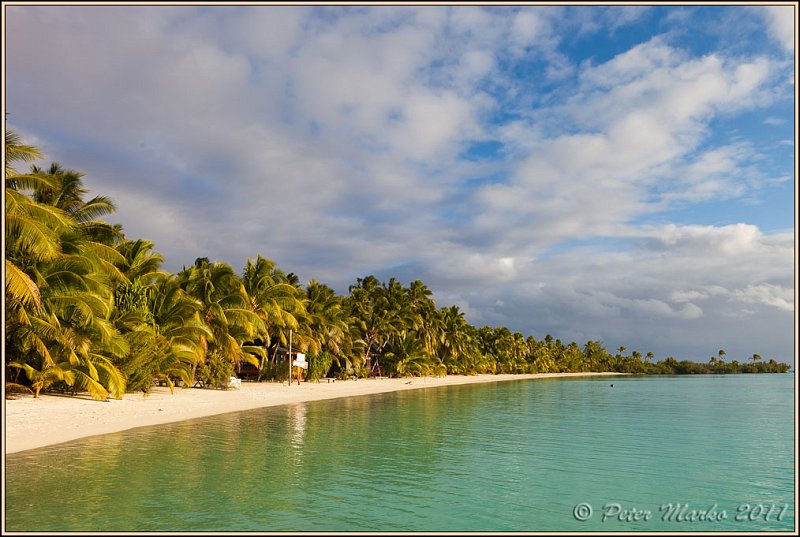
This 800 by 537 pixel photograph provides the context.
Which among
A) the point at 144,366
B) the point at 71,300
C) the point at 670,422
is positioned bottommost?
the point at 670,422

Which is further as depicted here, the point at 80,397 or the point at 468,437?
the point at 80,397

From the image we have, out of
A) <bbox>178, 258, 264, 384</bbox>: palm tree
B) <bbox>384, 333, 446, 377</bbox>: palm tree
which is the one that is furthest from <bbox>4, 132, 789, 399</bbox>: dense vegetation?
<bbox>384, 333, 446, 377</bbox>: palm tree

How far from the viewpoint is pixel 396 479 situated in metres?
12.8

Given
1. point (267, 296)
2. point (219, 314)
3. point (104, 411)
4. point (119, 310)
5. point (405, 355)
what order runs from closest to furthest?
point (104, 411), point (119, 310), point (219, 314), point (267, 296), point (405, 355)

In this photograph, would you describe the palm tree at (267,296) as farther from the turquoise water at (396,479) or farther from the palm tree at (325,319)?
the turquoise water at (396,479)

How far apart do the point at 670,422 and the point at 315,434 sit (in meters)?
17.7

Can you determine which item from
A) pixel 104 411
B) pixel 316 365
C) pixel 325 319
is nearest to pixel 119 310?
pixel 104 411

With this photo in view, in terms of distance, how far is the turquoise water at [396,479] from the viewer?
970cm

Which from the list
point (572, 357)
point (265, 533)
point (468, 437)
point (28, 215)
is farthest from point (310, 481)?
point (572, 357)

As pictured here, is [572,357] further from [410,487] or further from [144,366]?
[410,487]

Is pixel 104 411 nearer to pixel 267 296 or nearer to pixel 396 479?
pixel 396 479

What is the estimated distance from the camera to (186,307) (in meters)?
32.5

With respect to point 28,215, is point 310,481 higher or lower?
lower

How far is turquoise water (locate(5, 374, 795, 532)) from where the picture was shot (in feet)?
31.8
